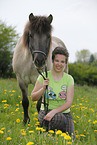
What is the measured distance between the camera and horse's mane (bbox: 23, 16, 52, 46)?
2844 mm

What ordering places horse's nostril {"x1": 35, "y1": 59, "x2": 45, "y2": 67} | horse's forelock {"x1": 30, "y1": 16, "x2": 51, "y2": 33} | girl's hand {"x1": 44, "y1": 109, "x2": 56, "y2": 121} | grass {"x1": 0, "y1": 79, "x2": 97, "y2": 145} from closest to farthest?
grass {"x1": 0, "y1": 79, "x2": 97, "y2": 145} → girl's hand {"x1": 44, "y1": 109, "x2": 56, "y2": 121} → horse's nostril {"x1": 35, "y1": 59, "x2": 45, "y2": 67} → horse's forelock {"x1": 30, "y1": 16, "x2": 51, "y2": 33}

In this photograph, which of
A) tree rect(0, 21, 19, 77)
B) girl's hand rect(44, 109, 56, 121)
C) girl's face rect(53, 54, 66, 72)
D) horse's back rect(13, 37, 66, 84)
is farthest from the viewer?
tree rect(0, 21, 19, 77)

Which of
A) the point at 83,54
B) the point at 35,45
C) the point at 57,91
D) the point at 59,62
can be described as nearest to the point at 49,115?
the point at 57,91

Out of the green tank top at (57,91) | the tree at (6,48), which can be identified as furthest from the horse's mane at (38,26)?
the tree at (6,48)

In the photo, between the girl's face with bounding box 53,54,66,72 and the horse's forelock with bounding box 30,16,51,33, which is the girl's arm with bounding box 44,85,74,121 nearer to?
the girl's face with bounding box 53,54,66,72

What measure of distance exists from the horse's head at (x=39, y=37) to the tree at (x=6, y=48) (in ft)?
29.7

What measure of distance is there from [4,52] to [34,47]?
9.57 metres

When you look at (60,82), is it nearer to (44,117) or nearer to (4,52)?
(44,117)

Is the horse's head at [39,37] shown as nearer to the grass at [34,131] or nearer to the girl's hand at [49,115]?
the girl's hand at [49,115]

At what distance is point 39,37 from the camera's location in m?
2.81

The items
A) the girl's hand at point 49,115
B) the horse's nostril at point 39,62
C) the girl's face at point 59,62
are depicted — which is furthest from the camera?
the horse's nostril at point 39,62

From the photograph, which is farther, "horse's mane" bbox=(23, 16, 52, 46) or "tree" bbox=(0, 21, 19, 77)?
"tree" bbox=(0, 21, 19, 77)

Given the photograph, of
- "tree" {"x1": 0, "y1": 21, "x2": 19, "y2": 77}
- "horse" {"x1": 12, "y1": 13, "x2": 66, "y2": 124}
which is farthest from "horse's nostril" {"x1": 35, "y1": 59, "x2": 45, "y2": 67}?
"tree" {"x1": 0, "y1": 21, "x2": 19, "y2": 77}

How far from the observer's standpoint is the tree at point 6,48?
11.7 metres
